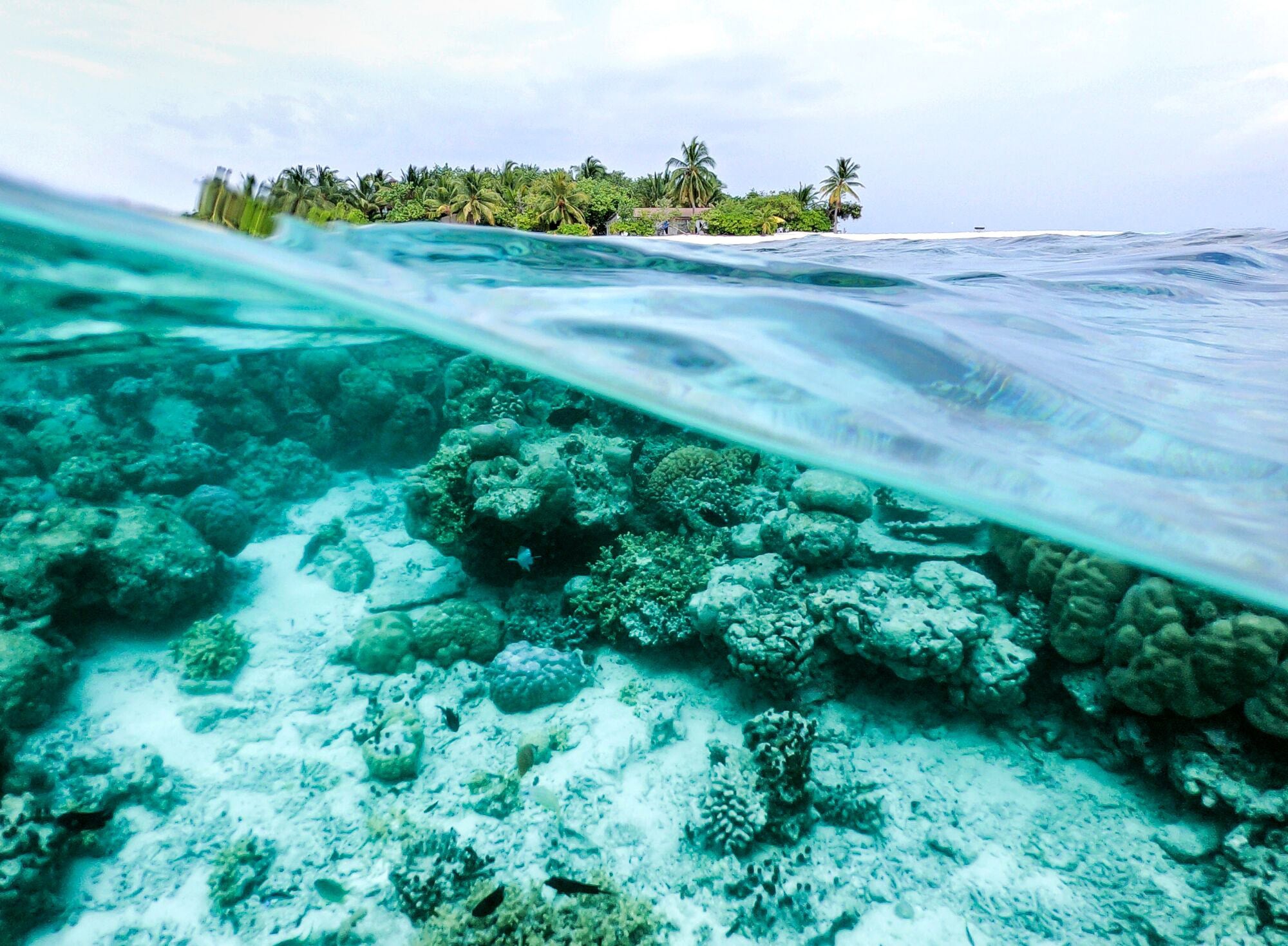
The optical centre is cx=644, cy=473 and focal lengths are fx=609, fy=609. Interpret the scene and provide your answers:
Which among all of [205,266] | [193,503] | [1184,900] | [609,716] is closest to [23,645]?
[193,503]

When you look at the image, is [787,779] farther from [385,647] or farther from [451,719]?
[385,647]

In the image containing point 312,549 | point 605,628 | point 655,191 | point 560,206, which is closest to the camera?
point 605,628

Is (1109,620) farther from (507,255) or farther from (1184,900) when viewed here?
(507,255)

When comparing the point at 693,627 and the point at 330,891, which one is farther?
the point at 693,627

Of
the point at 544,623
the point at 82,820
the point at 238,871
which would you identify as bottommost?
the point at 238,871

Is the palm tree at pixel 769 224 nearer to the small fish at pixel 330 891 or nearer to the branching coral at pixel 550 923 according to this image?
the branching coral at pixel 550 923

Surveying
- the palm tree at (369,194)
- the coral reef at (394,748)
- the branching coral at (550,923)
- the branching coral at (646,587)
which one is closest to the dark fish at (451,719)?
the coral reef at (394,748)

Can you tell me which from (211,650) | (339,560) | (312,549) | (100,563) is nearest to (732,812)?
(211,650)
